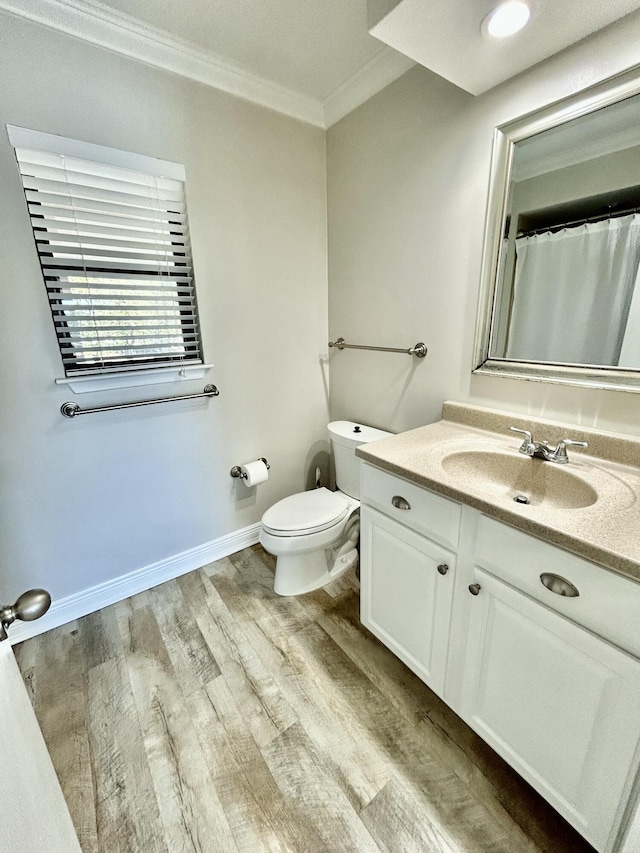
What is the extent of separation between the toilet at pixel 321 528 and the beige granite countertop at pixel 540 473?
1.73ft

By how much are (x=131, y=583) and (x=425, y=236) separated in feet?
7.03

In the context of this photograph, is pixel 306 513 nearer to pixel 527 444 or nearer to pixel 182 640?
pixel 182 640

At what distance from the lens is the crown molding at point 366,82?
4.95ft

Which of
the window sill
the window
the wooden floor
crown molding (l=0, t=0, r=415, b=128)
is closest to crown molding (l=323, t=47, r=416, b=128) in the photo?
crown molding (l=0, t=0, r=415, b=128)

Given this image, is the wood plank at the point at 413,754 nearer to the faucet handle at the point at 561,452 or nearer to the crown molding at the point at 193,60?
the faucet handle at the point at 561,452

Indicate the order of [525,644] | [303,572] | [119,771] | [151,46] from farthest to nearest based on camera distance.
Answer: [303,572], [151,46], [119,771], [525,644]

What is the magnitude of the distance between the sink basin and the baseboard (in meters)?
1.40

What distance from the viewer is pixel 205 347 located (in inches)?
70.7

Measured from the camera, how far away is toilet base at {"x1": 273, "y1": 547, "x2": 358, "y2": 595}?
70.9 inches

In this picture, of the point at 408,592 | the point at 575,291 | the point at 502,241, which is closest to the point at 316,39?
the point at 502,241

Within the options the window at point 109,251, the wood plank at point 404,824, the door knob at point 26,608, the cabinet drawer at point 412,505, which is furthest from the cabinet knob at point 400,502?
the window at point 109,251

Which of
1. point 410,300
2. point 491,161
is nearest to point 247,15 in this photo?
point 491,161

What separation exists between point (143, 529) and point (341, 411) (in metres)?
1.25

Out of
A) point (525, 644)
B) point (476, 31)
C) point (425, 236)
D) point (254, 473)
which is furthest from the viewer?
point (254, 473)
